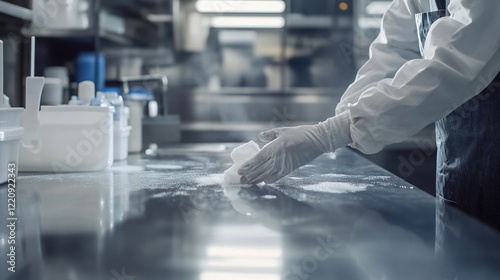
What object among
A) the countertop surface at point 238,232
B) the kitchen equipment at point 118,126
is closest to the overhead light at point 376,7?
the kitchen equipment at point 118,126

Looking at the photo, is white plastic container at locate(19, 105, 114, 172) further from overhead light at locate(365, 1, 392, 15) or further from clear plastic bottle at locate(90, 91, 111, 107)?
overhead light at locate(365, 1, 392, 15)

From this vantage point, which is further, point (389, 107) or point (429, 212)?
point (389, 107)

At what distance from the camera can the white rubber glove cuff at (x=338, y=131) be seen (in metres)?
1.20

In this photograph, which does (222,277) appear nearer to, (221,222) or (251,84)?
(221,222)

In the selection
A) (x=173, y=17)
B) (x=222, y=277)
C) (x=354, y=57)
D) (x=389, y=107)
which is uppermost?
(x=173, y=17)

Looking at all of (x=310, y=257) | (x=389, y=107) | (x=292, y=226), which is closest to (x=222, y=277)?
(x=310, y=257)

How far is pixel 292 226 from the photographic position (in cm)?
80

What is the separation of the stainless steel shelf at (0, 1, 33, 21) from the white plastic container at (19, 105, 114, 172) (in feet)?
3.49

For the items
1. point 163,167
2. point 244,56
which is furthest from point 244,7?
point 163,167

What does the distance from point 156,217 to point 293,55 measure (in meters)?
3.37

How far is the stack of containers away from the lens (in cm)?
111

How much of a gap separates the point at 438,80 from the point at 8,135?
89cm
